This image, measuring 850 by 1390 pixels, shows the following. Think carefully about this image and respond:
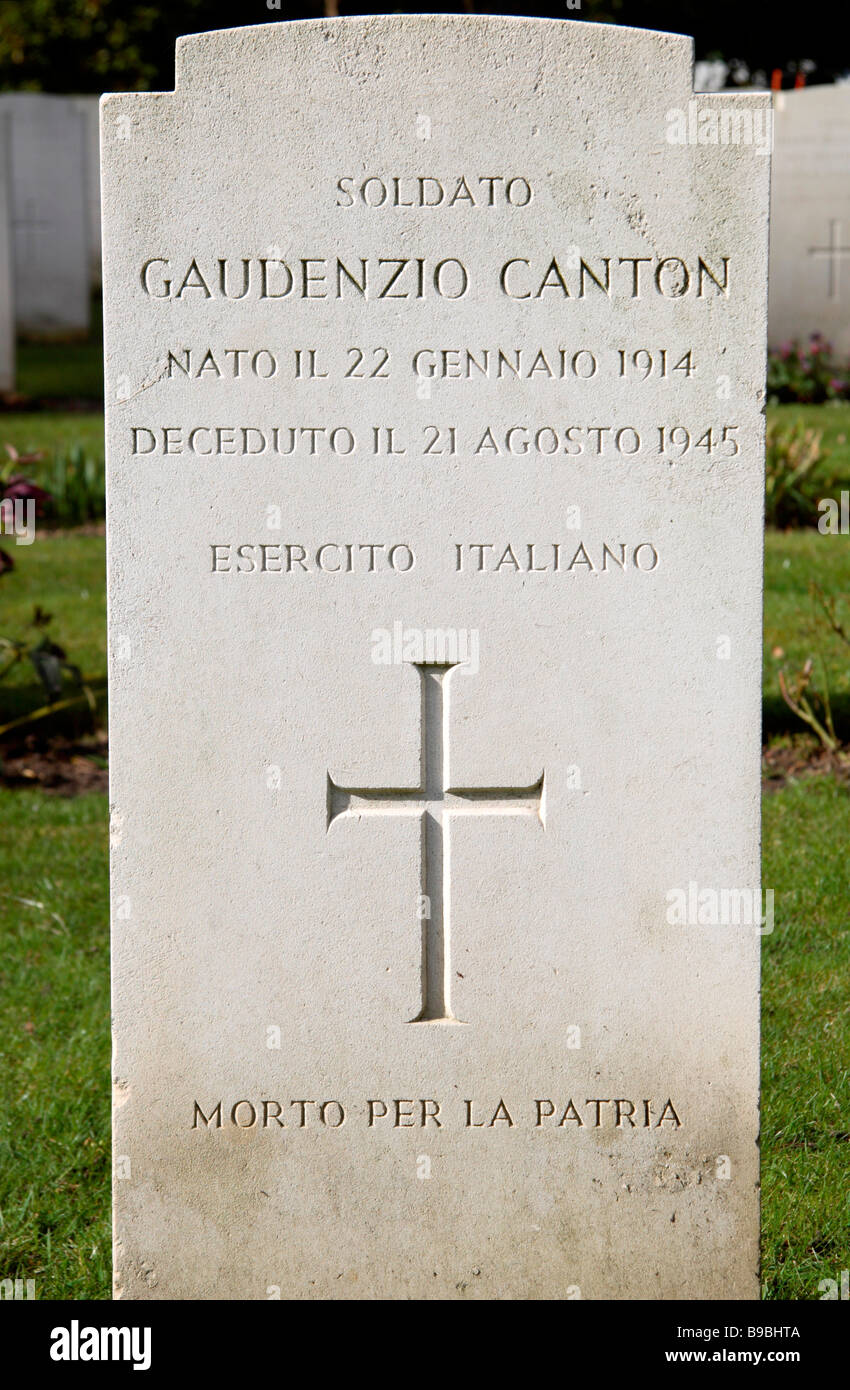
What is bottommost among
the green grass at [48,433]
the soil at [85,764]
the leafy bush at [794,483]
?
the soil at [85,764]

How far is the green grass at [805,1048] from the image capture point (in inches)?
110

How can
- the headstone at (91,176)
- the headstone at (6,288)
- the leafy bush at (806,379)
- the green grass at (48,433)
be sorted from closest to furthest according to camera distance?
the green grass at (48,433) → the leafy bush at (806,379) → the headstone at (6,288) → the headstone at (91,176)

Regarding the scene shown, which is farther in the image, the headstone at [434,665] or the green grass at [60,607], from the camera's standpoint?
the green grass at [60,607]

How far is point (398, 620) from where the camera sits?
2.42 m

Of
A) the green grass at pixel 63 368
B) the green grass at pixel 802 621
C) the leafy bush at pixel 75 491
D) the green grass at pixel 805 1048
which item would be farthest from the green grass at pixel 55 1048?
the green grass at pixel 63 368

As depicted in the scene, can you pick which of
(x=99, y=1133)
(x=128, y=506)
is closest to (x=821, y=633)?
(x=99, y=1133)

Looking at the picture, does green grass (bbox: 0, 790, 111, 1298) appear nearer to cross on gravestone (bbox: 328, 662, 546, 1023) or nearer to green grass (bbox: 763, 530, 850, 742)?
cross on gravestone (bbox: 328, 662, 546, 1023)

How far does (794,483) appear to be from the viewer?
808 centimetres

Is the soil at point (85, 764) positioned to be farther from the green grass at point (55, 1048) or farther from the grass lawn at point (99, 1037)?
the green grass at point (55, 1048)

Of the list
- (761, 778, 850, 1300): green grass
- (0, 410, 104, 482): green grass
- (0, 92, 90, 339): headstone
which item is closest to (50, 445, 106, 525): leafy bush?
(0, 410, 104, 482): green grass

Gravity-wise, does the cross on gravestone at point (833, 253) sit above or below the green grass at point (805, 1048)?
above

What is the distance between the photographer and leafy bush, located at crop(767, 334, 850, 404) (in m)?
11.7

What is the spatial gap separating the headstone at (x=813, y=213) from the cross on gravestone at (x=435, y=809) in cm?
1155
